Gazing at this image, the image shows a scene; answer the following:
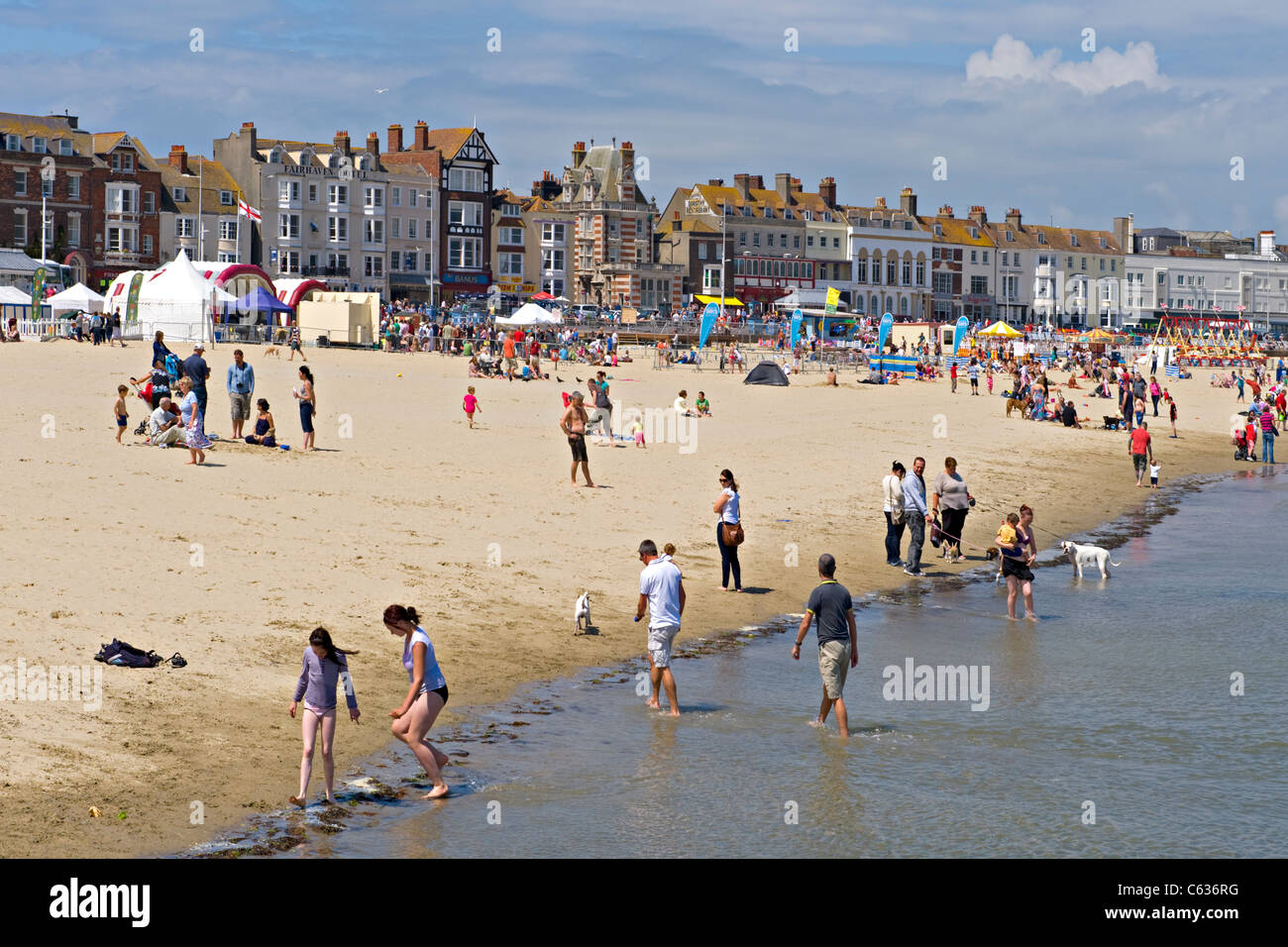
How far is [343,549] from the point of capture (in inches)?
683

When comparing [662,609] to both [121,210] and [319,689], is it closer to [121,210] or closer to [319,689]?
[319,689]

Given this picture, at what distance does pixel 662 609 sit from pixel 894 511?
8.21m

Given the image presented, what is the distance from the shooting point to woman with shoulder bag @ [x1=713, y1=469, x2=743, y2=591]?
17.3 meters

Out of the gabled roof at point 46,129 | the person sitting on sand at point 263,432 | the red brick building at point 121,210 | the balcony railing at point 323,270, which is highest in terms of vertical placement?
the gabled roof at point 46,129

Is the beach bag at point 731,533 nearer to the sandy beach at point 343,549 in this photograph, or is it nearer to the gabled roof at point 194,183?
the sandy beach at point 343,549

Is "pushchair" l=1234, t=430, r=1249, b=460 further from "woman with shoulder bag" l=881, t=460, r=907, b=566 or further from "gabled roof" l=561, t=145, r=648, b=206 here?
"gabled roof" l=561, t=145, r=648, b=206

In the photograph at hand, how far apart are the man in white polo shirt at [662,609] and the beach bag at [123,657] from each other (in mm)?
4231

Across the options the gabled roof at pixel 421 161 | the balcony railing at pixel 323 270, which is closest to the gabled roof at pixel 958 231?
the gabled roof at pixel 421 161

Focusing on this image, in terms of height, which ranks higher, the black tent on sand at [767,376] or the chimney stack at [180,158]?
the chimney stack at [180,158]

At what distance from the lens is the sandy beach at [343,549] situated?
10.6 meters

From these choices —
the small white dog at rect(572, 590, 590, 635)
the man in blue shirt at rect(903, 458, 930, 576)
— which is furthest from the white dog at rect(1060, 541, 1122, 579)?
the small white dog at rect(572, 590, 590, 635)

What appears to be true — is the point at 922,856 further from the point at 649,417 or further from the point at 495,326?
the point at 495,326

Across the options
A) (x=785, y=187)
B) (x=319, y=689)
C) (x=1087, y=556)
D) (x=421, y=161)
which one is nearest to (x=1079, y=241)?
(x=785, y=187)

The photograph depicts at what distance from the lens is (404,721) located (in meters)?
10.5
